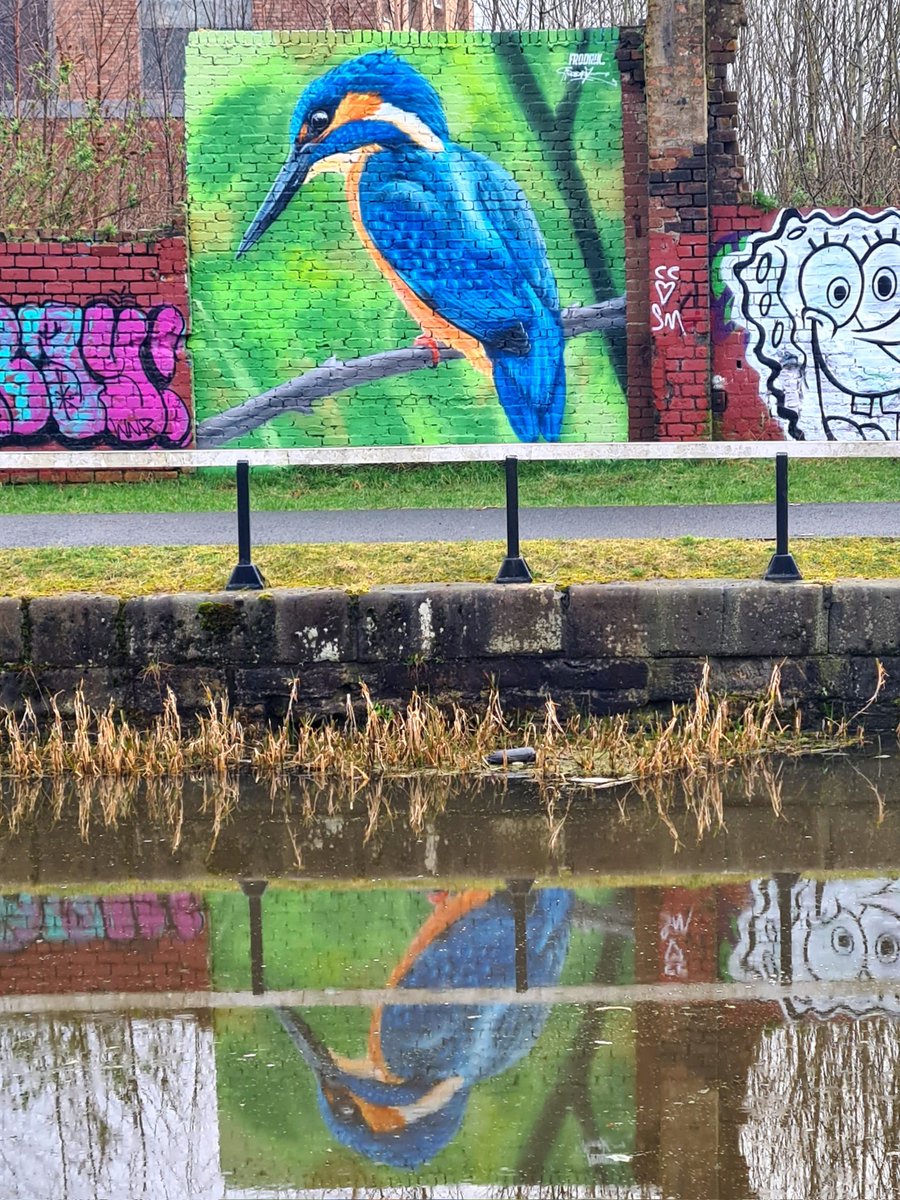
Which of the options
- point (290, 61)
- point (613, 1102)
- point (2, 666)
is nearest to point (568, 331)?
point (290, 61)

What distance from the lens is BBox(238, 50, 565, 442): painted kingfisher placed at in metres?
14.3

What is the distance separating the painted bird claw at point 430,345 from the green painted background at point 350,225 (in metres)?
0.09

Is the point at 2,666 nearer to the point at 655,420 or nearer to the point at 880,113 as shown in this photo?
the point at 655,420

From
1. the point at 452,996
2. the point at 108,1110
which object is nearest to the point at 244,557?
the point at 452,996

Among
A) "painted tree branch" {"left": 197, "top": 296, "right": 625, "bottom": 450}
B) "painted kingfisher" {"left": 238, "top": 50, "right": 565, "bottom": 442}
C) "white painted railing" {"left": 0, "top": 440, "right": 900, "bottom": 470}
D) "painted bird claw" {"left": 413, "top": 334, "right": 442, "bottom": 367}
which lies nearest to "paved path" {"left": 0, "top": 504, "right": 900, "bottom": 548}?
"white painted railing" {"left": 0, "top": 440, "right": 900, "bottom": 470}

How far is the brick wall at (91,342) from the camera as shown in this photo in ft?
46.5

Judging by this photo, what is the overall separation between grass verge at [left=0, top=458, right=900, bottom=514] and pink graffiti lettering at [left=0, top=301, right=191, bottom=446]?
1.89 ft

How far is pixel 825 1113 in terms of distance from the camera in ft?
11.9

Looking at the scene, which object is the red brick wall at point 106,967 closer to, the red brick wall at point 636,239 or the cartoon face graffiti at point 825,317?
the red brick wall at point 636,239

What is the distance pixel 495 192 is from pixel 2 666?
326 inches

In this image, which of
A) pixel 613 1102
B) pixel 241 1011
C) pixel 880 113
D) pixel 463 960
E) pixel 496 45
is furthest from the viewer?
pixel 880 113

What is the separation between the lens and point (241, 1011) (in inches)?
172

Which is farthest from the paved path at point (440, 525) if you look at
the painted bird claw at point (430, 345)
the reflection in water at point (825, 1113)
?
the reflection in water at point (825, 1113)

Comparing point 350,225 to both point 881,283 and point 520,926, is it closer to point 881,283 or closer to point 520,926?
point 881,283
